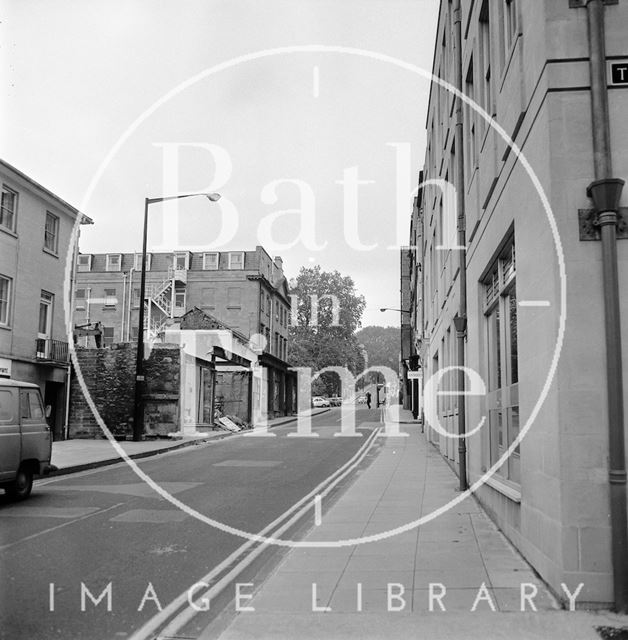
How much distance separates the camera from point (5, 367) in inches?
873

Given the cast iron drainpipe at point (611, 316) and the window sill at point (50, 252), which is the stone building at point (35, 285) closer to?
the window sill at point (50, 252)

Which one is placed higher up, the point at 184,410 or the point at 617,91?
the point at 617,91

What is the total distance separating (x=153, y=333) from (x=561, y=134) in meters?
33.6

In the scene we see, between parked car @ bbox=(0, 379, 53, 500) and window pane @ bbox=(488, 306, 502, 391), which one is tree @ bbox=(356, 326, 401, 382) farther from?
window pane @ bbox=(488, 306, 502, 391)

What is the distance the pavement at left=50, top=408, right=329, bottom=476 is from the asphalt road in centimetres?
57

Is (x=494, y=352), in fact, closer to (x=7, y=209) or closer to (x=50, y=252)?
(x=7, y=209)

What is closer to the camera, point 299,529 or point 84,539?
point 84,539

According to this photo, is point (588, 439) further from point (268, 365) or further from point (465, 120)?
point (268, 365)

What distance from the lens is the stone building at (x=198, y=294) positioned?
54.4 meters

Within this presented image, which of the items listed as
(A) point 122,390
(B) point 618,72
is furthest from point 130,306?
→ (B) point 618,72

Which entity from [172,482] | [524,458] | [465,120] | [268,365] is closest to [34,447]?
[172,482]

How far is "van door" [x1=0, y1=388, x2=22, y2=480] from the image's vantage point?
10734mm

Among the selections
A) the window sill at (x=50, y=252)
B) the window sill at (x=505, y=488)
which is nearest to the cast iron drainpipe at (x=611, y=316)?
the window sill at (x=505, y=488)

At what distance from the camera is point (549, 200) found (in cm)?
547
